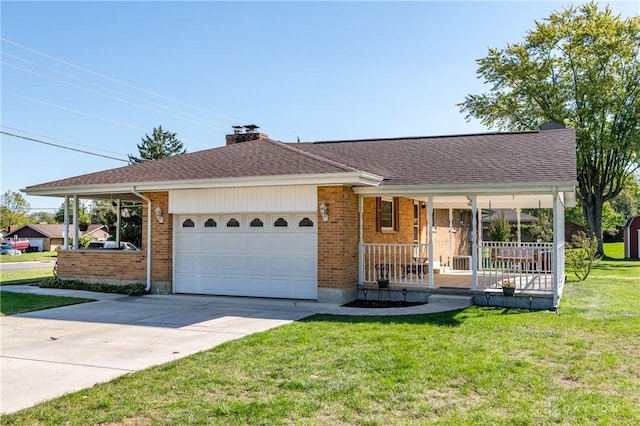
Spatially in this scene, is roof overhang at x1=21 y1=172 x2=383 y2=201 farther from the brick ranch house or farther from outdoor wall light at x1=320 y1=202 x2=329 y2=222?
outdoor wall light at x1=320 y1=202 x2=329 y2=222

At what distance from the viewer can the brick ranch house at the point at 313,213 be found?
1215cm

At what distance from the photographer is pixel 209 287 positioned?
14.1 metres

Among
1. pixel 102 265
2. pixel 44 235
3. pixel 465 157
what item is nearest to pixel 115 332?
pixel 102 265

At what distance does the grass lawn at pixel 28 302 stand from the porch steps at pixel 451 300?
8677 millimetres

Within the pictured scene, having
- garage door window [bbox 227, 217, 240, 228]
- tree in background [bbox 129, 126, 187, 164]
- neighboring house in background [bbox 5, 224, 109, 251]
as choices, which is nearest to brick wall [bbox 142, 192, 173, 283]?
garage door window [bbox 227, 217, 240, 228]

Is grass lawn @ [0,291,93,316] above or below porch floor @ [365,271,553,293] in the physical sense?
below

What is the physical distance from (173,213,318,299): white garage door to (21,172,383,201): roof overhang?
1163mm

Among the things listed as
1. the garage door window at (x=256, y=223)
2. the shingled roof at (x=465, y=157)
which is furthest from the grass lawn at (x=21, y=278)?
the shingled roof at (x=465, y=157)

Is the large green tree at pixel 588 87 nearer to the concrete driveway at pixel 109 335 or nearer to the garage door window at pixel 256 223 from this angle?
the garage door window at pixel 256 223

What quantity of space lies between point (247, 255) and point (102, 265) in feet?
16.1

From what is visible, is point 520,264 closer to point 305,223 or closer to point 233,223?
point 305,223

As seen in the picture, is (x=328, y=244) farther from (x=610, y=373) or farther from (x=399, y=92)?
(x=399, y=92)

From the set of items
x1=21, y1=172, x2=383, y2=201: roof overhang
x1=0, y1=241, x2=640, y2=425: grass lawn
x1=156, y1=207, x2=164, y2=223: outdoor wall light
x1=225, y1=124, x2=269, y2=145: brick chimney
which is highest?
x1=225, y1=124, x2=269, y2=145: brick chimney

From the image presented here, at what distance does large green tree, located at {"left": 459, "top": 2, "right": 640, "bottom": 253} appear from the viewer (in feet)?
111
